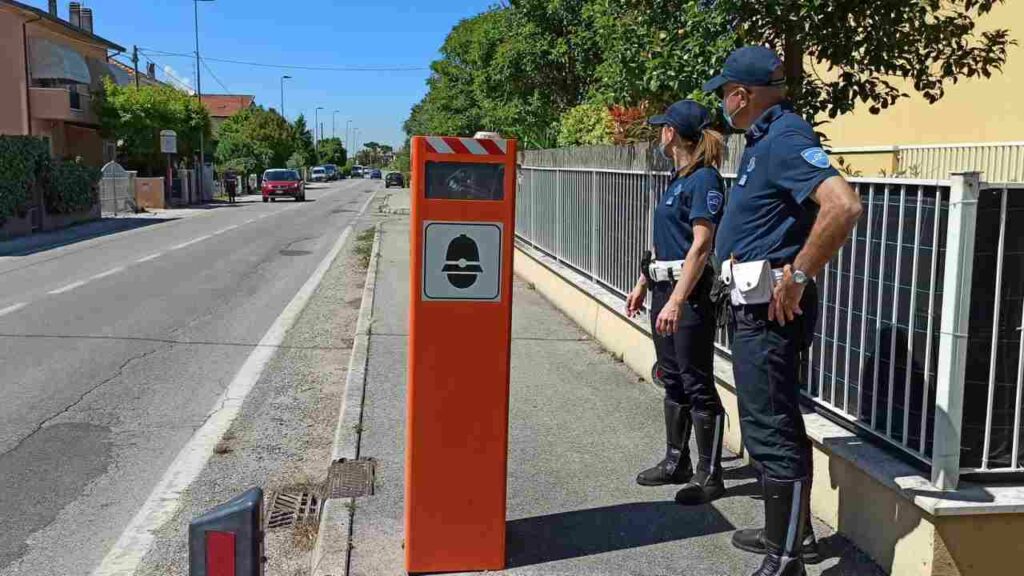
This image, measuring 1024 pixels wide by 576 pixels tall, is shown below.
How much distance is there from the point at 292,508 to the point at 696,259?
96.6 inches

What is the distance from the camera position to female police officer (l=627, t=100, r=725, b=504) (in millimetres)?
4176

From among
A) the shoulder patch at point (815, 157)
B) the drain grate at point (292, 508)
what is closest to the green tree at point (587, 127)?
the drain grate at point (292, 508)

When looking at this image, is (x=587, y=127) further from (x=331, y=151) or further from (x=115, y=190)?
(x=331, y=151)

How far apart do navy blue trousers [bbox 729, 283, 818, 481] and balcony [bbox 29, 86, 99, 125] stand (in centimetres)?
3881

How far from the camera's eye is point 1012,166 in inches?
404

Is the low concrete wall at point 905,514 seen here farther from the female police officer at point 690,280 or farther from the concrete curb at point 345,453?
the concrete curb at point 345,453

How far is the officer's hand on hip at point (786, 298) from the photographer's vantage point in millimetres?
3193

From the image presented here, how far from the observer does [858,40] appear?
20.0 ft

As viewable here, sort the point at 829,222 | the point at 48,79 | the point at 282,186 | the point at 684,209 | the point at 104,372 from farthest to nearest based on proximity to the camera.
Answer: the point at 282,186 → the point at 48,79 → the point at 104,372 → the point at 684,209 → the point at 829,222

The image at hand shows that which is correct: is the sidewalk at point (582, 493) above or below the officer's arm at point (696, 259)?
below

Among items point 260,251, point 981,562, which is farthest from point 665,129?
point 260,251

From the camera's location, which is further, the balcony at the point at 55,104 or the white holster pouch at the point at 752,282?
the balcony at the point at 55,104

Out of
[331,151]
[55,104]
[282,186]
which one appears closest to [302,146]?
[331,151]

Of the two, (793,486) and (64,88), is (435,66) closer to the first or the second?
(64,88)
